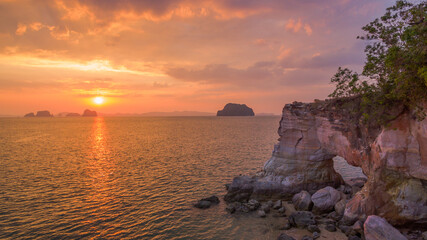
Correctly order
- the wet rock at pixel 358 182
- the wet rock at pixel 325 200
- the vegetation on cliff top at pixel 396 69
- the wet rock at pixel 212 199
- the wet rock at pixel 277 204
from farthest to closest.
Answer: the wet rock at pixel 358 182
the wet rock at pixel 212 199
the wet rock at pixel 277 204
the wet rock at pixel 325 200
the vegetation on cliff top at pixel 396 69

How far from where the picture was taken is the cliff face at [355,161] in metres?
15.2

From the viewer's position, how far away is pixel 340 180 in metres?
A: 25.0

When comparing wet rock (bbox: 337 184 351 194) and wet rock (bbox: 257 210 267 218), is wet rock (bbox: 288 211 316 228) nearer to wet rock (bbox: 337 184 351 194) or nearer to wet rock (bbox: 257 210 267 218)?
wet rock (bbox: 257 210 267 218)

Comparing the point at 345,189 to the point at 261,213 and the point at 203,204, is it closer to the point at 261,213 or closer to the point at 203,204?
the point at 261,213

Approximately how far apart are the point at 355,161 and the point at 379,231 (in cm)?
738

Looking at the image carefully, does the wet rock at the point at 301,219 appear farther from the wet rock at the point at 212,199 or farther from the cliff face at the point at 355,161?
the wet rock at the point at 212,199

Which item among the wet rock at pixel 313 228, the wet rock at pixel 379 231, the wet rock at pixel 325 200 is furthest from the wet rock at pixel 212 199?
the wet rock at pixel 379 231

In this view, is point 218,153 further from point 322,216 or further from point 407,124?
point 407,124

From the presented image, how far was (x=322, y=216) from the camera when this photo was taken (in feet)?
63.1

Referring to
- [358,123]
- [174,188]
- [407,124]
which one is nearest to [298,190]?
[358,123]

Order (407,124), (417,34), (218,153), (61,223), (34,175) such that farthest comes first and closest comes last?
(218,153)
(34,175)
(61,223)
(407,124)
(417,34)

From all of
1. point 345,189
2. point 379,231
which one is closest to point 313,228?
point 379,231

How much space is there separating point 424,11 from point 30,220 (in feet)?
108

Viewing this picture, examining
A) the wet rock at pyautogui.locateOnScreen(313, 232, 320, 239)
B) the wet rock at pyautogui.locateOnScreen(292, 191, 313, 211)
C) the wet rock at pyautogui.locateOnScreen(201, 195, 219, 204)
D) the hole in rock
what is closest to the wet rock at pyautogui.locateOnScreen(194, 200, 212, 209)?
the wet rock at pyautogui.locateOnScreen(201, 195, 219, 204)
